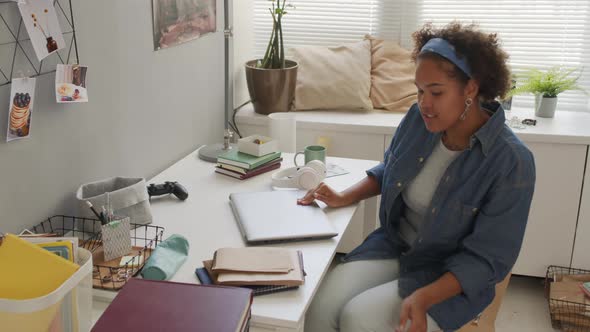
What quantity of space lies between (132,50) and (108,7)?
19cm

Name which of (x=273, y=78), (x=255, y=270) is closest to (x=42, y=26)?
(x=255, y=270)

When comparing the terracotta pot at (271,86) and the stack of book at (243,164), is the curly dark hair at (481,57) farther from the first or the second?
the terracotta pot at (271,86)

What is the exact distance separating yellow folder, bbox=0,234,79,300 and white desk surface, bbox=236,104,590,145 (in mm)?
1867

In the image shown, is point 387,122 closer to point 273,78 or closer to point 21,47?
point 273,78

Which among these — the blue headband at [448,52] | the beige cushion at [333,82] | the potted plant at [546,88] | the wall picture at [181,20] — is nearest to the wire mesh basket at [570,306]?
the potted plant at [546,88]

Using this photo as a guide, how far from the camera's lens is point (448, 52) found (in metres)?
1.64

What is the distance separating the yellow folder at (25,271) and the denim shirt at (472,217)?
93 cm

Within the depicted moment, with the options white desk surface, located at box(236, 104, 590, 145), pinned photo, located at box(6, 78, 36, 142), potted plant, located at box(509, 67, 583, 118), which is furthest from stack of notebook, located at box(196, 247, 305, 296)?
potted plant, located at box(509, 67, 583, 118)

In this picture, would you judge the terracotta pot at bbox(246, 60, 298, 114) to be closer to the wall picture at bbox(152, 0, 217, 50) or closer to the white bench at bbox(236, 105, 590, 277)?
the white bench at bbox(236, 105, 590, 277)

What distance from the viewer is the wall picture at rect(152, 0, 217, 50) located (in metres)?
2.10

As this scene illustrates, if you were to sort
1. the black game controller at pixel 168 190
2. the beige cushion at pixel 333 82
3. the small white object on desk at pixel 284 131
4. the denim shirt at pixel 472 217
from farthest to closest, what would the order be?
the beige cushion at pixel 333 82 < the small white object on desk at pixel 284 131 < the black game controller at pixel 168 190 < the denim shirt at pixel 472 217

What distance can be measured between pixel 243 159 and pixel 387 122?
0.92 meters

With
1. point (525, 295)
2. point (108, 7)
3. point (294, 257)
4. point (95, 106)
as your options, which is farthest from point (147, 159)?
point (525, 295)

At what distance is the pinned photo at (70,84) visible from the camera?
1.57m
